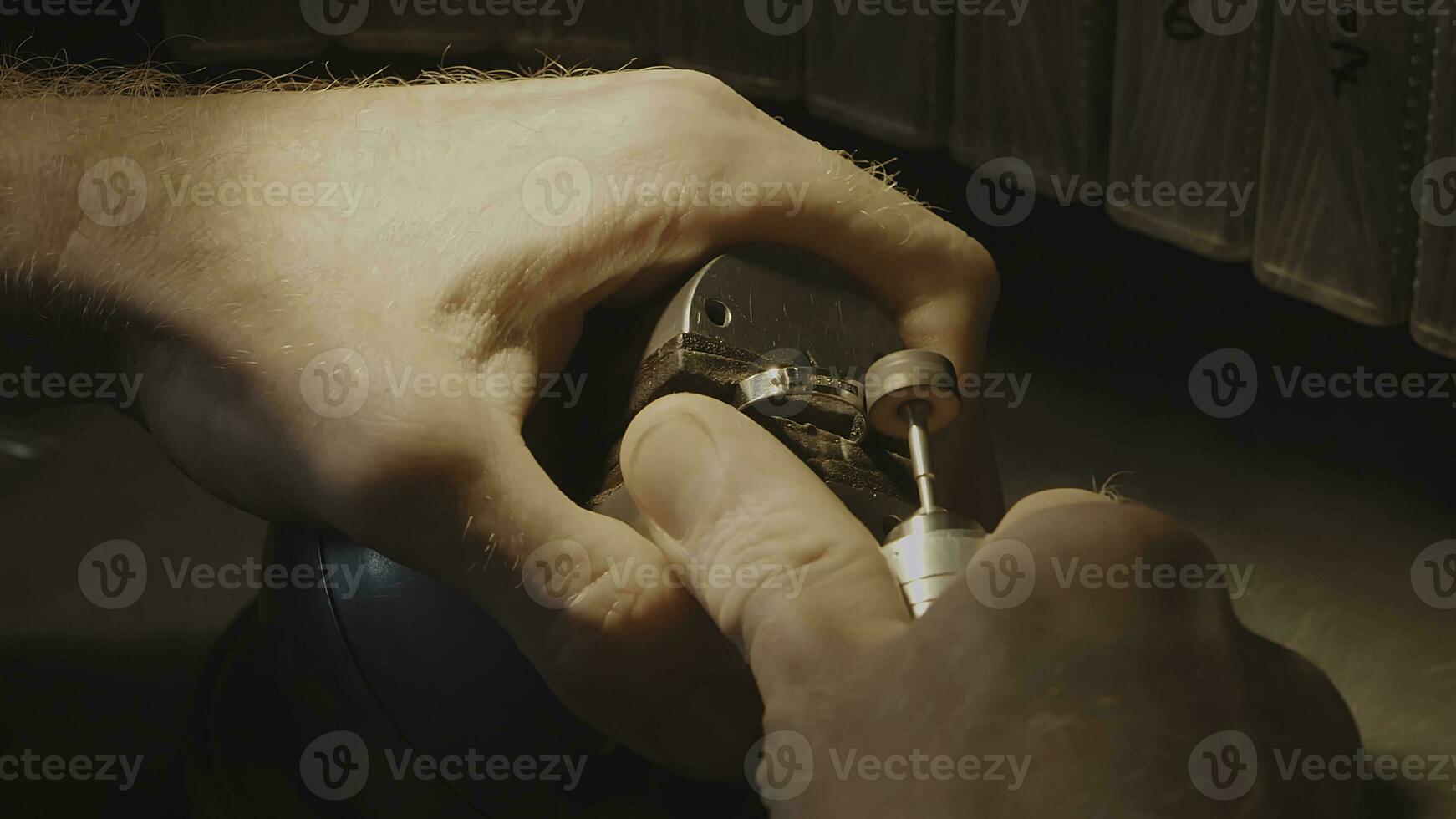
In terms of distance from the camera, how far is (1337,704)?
52cm

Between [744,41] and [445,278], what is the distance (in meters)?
0.81

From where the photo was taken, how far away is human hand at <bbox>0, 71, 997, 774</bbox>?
0.63 metres

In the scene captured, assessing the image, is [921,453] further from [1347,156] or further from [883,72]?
[883,72]

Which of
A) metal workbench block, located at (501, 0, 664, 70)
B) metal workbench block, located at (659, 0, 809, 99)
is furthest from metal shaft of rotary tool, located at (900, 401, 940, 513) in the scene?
metal workbench block, located at (501, 0, 664, 70)

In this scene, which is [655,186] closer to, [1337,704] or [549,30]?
[1337,704]

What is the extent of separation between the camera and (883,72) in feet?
4.34

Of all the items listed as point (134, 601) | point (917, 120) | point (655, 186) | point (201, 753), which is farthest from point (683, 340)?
point (917, 120)

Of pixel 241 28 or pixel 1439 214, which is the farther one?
pixel 241 28

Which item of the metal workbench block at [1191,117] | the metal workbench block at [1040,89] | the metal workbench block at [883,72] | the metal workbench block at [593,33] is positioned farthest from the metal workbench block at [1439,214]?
the metal workbench block at [593,33]

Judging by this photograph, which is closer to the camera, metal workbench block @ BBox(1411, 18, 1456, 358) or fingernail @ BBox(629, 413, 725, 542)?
fingernail @ BBox(629, 413, 725, 542)

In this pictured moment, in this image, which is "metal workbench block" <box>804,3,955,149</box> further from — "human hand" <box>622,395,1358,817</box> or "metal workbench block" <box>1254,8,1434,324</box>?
"human hand" <box>622,395,1358,817</box>

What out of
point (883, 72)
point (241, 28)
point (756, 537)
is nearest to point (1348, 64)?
point (883, 72)

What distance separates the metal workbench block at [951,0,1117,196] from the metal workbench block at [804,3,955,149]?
0.02m

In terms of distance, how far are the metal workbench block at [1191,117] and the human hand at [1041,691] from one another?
25.0 inches
